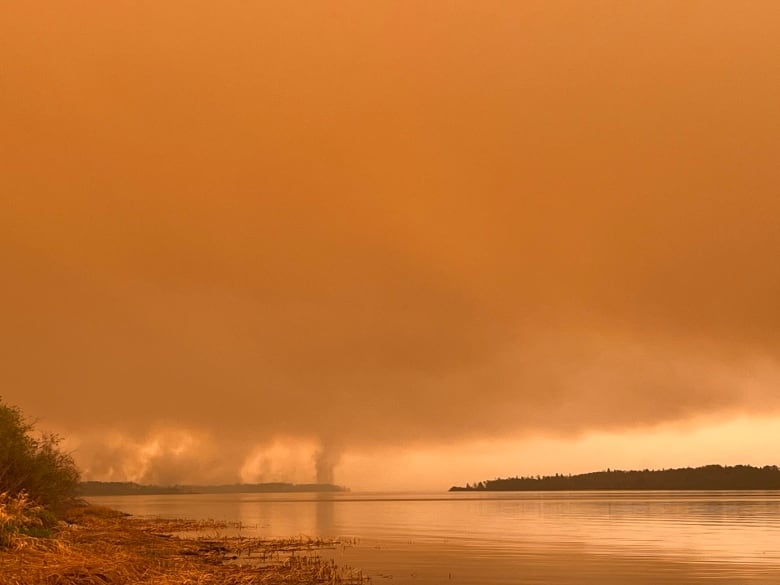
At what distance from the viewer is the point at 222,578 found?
28125mm

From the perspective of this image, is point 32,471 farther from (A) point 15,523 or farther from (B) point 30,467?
(A) point 15,523

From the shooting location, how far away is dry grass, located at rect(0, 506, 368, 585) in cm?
2330

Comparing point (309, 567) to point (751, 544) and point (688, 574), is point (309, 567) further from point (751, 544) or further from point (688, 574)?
point (751, 544)

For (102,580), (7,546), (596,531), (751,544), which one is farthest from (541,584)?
(596,531)

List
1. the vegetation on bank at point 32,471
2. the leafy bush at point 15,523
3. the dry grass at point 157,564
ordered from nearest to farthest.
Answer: the dry grass at point 157,564
the leafy bush at point 15,523
the vegetation on bank at point 32,471

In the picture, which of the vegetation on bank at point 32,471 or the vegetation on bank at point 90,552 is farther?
the vegetation on bank at point 32,471

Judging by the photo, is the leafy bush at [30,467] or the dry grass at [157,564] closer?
the dry grass at [157,564]

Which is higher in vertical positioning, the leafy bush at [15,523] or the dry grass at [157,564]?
the leafy bush at [15,523]

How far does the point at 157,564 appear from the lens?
102ft

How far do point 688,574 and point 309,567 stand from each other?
61.2ft

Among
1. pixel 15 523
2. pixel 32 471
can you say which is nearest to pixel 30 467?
pixel 32 471

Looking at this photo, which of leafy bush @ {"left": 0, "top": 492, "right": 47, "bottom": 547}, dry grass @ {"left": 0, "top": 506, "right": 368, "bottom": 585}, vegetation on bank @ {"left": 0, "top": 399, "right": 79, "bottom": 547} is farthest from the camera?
vegetation on bank @ {"left": 0, "top": 399, "right": 79, "bottom": 547}

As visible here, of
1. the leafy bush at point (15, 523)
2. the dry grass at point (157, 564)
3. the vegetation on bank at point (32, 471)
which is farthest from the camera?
the vegetation on bank at point (32, 471)

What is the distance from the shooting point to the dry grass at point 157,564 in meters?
23.3
